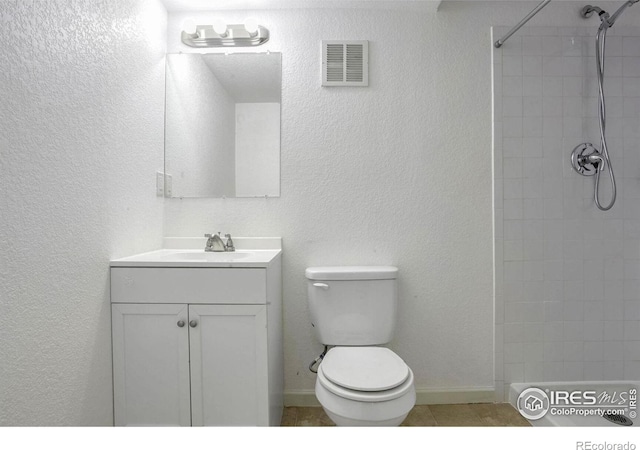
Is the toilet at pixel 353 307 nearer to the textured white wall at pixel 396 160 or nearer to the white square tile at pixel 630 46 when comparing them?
the textured white wall at pixel 396 160

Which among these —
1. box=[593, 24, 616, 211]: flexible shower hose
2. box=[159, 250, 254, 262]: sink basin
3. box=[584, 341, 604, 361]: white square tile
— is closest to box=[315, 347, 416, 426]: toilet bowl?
box=[159, 250, 254, 262]: sink basin

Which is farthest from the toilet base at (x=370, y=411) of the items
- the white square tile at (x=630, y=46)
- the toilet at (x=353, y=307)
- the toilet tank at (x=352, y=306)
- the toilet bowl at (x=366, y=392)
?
the white square tile at (x=630, y=46)

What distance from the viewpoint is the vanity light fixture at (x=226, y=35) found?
1.82m

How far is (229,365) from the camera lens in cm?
138

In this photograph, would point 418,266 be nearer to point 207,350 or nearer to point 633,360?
point 207,350

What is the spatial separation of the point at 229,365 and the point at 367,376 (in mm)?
524

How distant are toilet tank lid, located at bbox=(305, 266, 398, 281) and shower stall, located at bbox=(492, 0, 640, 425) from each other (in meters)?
0.61

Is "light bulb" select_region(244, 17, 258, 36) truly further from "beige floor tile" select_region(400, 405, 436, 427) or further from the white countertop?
"beige floor tile" select_region(400, 405, 436, 427)

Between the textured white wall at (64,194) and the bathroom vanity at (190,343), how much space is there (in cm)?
7

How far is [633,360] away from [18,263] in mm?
2666

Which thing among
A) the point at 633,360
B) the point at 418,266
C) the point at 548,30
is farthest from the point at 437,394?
the point at 548,30

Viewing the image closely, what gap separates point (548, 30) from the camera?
1.85m

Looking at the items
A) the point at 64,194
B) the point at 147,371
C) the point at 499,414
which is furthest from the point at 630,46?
the point at 147,371

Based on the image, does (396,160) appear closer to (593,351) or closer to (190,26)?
(190,26)
